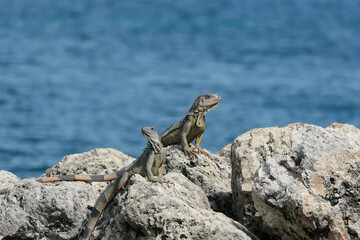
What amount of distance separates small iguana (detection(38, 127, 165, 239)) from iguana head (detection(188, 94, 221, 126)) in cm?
109

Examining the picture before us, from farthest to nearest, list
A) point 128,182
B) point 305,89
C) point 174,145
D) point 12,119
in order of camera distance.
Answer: point 305,89, point 12,119, point 174,145, point 128,182

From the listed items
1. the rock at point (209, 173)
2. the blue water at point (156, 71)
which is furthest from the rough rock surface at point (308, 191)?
the blue water at point (156, 71)

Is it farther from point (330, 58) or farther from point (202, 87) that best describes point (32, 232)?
point (330, 58)

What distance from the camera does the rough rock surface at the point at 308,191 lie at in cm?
577

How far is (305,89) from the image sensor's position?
27.6 m

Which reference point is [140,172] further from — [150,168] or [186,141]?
[186,141]

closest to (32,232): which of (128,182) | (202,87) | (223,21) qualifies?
(128,182)

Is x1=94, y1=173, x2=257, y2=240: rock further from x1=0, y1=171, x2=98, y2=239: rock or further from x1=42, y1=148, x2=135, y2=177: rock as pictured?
x1=42, y1=148, x2=135, y2=177: rock

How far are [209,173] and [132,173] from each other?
102 centimetres

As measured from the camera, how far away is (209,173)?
7.34 meters

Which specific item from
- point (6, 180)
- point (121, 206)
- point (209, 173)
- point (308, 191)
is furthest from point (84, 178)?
point (308, 191)

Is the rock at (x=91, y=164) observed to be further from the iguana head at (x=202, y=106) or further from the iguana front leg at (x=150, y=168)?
the iguana front leg at (x=150, y=168)

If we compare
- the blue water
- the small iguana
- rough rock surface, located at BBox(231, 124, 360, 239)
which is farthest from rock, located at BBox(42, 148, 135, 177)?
the blue water

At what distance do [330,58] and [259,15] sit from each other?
12208mm
